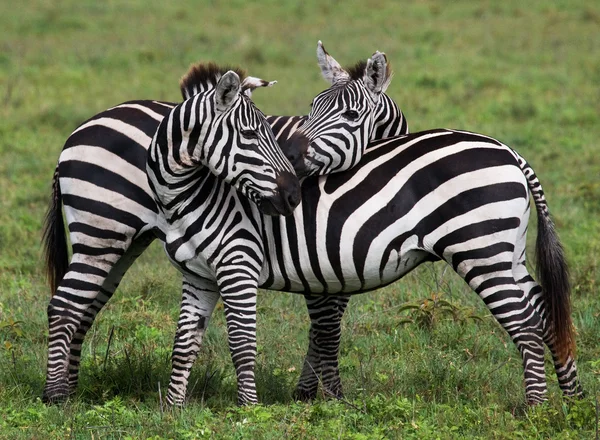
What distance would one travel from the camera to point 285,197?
5.36 m

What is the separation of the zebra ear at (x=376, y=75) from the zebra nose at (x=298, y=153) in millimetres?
659

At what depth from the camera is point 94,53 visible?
17953mm

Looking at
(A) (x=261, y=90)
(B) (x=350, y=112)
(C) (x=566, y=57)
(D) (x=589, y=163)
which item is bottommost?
(B) (x=350, y=112)

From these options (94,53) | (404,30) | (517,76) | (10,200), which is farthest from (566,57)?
(10,200)

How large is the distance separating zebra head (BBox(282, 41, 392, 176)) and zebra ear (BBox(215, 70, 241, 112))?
480 millimetres

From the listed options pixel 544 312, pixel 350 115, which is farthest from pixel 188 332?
pixel 544 312

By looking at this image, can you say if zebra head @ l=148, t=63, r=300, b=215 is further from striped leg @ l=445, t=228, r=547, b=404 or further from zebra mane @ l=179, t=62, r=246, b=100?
striped leg @ l=445, t=228, r=547, b=404

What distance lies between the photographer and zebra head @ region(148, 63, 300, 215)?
539 centimetres

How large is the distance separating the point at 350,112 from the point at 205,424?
2108 millimetres

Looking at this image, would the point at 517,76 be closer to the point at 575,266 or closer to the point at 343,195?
the point at 575,266

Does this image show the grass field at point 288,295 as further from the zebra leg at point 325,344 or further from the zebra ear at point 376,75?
the zebra ear at point 376,75

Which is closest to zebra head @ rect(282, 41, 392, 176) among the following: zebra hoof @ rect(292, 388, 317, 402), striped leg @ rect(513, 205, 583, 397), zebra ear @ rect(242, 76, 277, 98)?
zebra ear @ rect(242, 76, 277, 98)

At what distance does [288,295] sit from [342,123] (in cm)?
293

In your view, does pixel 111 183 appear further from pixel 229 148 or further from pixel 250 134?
pixel 250 134
